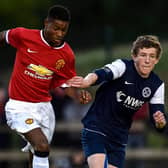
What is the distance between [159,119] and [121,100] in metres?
0.46

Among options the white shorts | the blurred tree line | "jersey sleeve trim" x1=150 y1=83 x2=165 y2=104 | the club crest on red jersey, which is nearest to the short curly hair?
A: the club crest on red jersey

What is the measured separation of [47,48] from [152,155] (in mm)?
4824

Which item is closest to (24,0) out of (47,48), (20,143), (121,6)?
(121,6)

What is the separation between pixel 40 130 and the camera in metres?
11.0

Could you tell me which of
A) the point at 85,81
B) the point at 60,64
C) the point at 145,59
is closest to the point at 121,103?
the point at 145,59

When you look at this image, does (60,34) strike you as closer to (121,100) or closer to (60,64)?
(60,64)

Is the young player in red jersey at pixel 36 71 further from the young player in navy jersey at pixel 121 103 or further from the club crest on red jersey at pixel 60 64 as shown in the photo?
the young player in navy jersey at pixel 121 103

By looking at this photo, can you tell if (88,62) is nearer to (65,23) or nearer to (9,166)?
(9,166)

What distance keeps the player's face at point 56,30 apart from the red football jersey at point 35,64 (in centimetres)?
16

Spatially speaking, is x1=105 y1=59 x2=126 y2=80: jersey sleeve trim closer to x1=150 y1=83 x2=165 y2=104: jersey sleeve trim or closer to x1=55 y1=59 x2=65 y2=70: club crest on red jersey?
x1=150 y1=83 x2=165 y2=104: jersey sleeve trim

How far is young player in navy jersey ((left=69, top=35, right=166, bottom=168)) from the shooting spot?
10.8 m

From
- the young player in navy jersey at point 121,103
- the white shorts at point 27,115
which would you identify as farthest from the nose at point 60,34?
the white shorts at point 27,115

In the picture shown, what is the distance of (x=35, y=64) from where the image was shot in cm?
1109

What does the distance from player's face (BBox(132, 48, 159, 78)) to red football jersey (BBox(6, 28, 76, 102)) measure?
0.83 m
